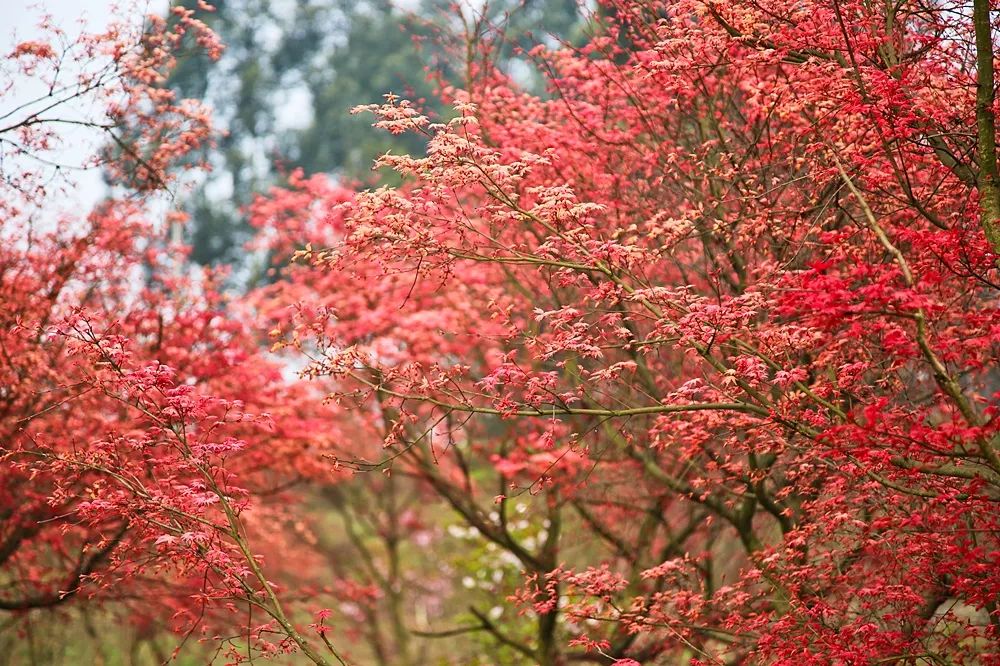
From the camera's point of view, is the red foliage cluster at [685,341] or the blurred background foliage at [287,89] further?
the blurred background foliage at [287,89]

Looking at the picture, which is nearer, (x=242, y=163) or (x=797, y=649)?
(x=797, y=649)

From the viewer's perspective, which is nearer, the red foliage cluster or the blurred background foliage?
the red foliage cluster

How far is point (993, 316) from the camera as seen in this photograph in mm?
4281

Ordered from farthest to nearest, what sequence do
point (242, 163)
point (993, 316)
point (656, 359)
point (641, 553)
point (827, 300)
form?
point (242, 163), point (641, 553), point (656, 359), point (993, 316), point (827, 300)

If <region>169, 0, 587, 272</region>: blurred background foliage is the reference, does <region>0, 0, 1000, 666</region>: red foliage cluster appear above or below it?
below

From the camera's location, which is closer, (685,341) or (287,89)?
(685,341)

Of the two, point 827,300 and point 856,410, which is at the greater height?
point 856,410

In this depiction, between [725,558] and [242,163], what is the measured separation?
18.5 metres

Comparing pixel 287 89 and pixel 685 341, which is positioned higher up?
pixel 287 89

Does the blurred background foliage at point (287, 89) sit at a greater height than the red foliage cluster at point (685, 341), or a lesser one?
greater

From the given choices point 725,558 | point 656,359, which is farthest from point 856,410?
point 725,558

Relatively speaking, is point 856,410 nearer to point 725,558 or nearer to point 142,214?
point 725,558

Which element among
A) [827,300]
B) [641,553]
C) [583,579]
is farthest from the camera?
[641,553]

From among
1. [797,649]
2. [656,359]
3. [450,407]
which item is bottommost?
[797,649]
